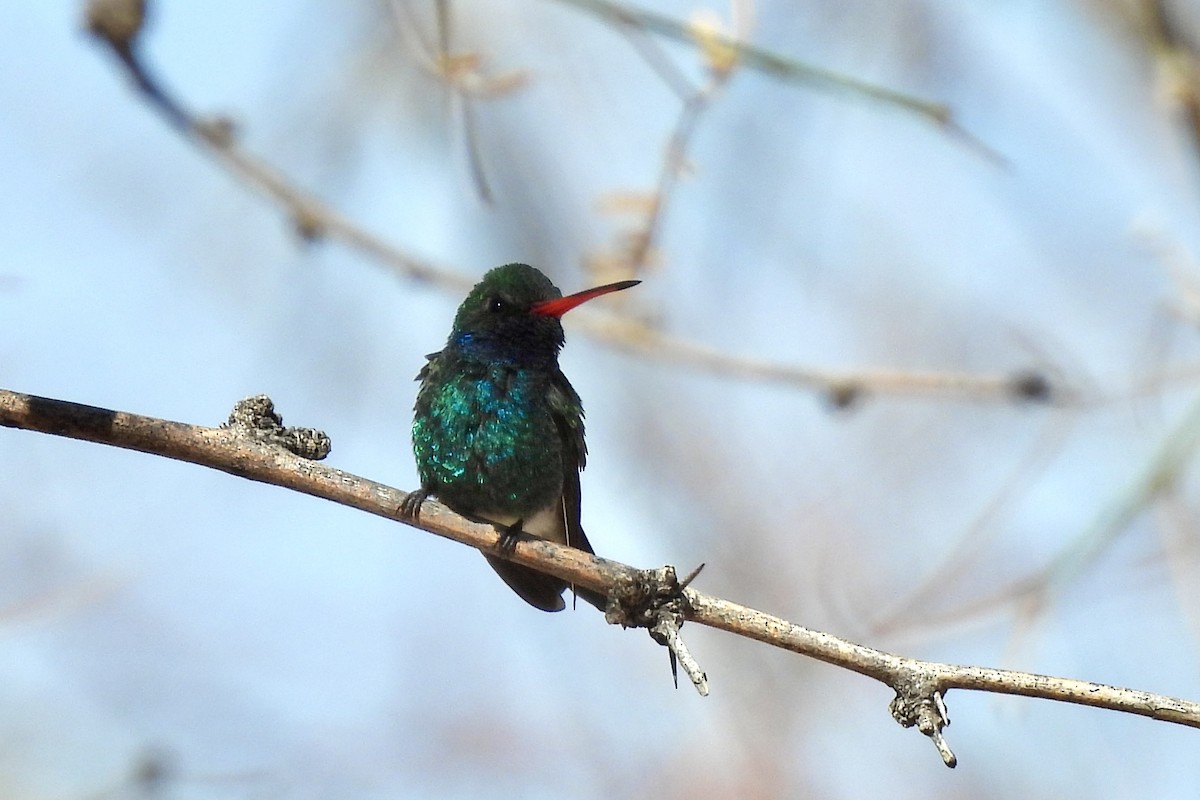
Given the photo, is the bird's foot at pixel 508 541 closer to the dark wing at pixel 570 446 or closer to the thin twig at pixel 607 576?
the thin twig at pixel 607 576

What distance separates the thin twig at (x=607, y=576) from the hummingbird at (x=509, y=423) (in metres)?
1.38

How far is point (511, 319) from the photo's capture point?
4598 mm

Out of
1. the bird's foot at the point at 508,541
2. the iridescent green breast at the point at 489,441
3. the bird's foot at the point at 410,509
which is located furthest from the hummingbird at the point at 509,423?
the bird's foot at the point at 410,509

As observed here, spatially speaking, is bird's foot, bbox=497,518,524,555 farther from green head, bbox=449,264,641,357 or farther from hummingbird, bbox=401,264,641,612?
green head, bbox=449,264,641,357

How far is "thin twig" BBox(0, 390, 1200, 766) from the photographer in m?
2.50

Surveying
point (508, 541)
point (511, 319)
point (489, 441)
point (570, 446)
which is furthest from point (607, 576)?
point (511, 319)

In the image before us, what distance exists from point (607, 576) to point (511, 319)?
1878 mm

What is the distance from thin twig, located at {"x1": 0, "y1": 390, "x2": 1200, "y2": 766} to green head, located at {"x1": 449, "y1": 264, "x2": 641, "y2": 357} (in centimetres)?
163

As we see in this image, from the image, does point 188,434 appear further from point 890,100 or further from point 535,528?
point 890,100

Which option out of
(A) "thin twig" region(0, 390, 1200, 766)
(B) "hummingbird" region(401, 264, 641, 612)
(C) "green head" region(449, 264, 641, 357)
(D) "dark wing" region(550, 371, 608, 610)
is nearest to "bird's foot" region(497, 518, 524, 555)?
(A) "thin twig" region(0, 390, 1200, 766)

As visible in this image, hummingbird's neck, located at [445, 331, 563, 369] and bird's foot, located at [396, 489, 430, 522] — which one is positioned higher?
hummingbird's neck, located at [445, 331, 563, 369]

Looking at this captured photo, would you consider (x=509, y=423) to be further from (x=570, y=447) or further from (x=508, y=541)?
(x=508, y=541)

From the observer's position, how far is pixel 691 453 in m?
8.02

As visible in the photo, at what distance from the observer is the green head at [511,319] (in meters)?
4.56
